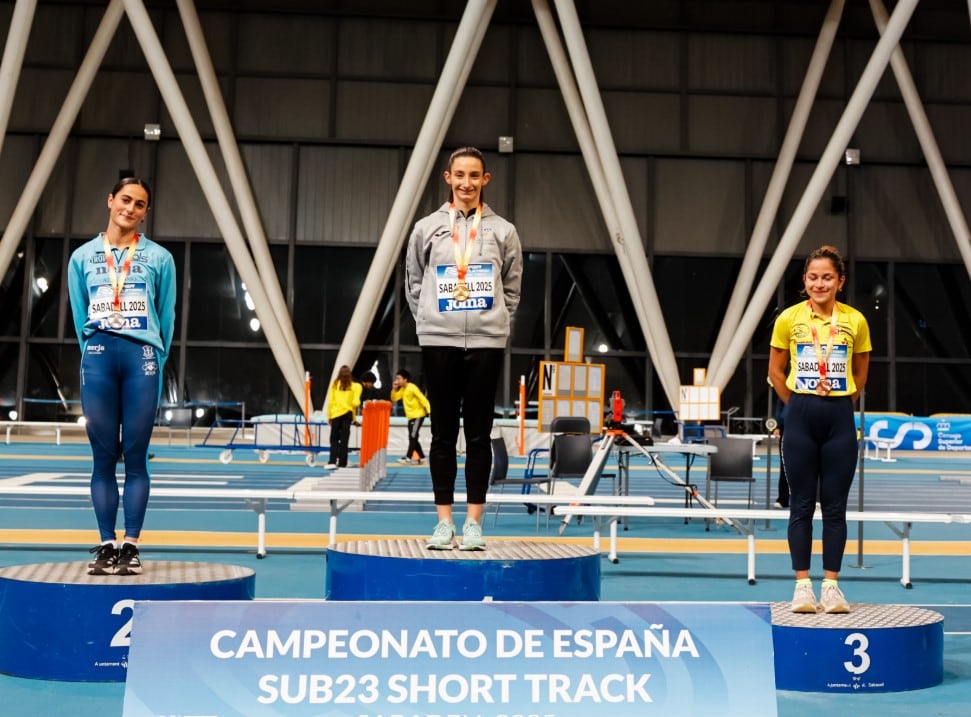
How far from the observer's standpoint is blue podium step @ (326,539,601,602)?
4266mm

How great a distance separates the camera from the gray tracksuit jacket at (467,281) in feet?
14.9

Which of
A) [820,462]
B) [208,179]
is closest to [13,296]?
[208,179]

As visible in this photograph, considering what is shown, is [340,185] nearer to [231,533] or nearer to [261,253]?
[261,253]

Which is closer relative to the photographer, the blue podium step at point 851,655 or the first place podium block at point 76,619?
the first place podium block at point 76,619

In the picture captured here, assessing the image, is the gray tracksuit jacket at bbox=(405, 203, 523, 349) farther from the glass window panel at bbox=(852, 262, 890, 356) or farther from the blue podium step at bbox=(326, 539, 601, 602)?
the glass window panel at bbox=(852, 262, 890, 356)

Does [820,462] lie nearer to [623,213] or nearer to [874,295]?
[623,213]

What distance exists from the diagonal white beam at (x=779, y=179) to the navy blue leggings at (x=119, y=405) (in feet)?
72.0

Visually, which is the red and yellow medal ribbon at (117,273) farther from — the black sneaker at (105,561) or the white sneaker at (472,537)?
the white sneaker at (472,537)

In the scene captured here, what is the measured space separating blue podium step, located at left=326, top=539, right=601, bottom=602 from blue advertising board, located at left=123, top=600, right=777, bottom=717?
4.22ft

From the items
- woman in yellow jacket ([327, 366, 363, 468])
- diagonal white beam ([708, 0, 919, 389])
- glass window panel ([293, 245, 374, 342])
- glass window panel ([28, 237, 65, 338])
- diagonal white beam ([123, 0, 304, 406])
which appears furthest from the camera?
glass window panel ([293, 245, 374, 342])

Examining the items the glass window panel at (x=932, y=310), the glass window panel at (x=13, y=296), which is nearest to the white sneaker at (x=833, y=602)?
the glass window panel at (x=932, y=310)

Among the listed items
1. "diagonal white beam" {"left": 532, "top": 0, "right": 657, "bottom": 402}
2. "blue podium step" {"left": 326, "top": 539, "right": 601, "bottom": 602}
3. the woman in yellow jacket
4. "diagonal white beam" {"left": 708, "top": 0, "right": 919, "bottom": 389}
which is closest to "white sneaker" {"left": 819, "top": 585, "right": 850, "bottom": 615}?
"blue podium step" {"left": 326, "top": 539, "right": 601, "bottom": 602}

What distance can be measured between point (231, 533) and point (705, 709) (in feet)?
23.5

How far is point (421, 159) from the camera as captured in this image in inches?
875
